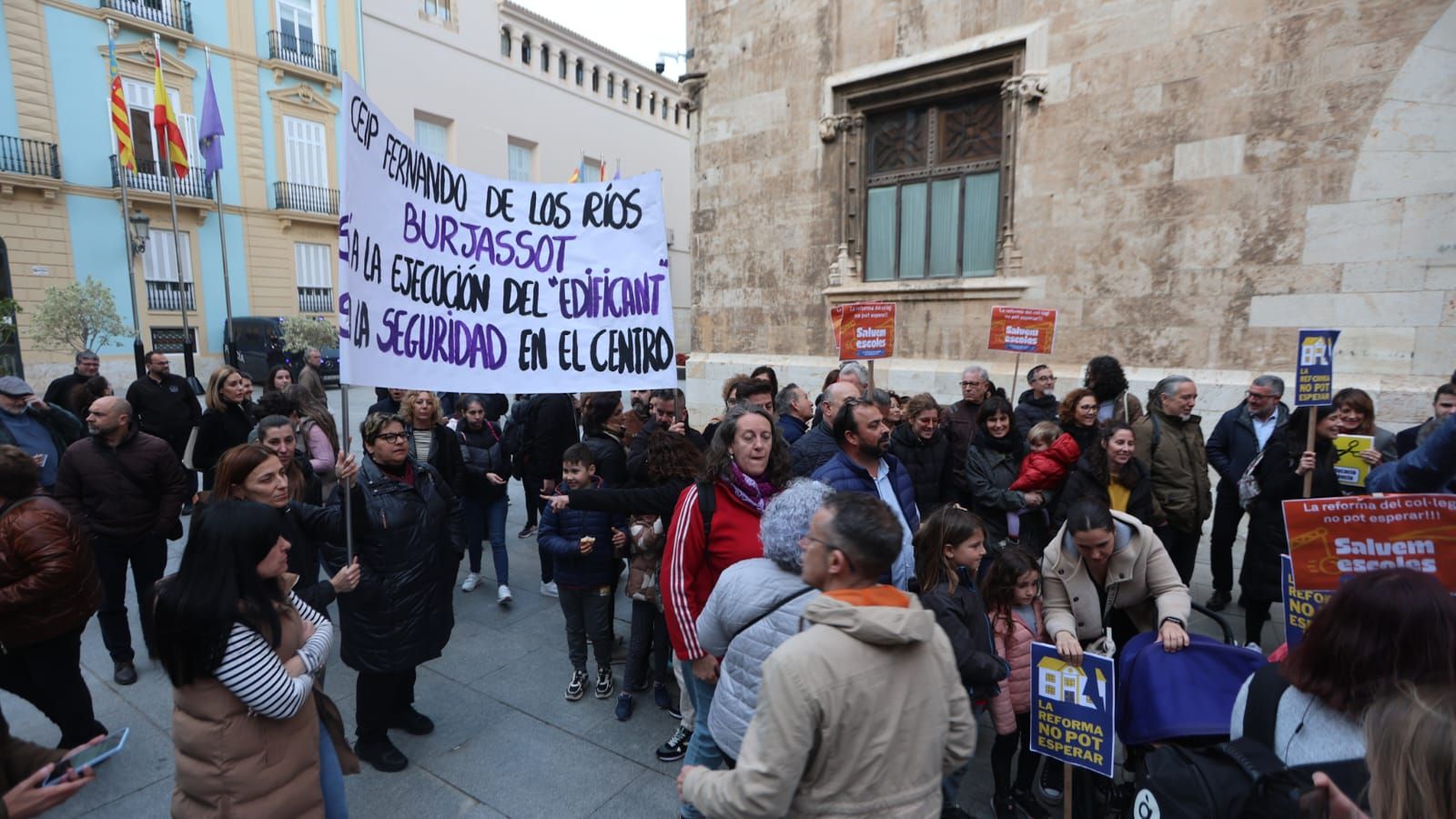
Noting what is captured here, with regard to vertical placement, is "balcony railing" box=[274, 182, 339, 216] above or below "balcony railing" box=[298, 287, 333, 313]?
above

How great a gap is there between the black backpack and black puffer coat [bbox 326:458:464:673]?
3029mm

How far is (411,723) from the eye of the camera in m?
3.70

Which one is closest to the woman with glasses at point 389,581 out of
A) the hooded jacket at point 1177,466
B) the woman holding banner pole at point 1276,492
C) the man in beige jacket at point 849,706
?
the man in beige jacket at point 849,706

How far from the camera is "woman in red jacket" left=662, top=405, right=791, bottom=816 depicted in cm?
278

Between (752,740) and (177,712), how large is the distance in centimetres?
175

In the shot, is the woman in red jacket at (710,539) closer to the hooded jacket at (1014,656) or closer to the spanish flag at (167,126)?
the hooded jacket at (1014,656)

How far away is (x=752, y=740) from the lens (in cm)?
165

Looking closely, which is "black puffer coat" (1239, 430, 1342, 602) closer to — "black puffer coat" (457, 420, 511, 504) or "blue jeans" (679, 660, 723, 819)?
"blue jeans" (679, 660, 723, 819)

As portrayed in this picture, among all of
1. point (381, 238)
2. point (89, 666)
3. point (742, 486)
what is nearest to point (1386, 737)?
point (742, 486)

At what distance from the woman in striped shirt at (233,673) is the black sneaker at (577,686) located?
189cm

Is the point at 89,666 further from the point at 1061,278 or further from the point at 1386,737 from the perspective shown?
the point at 1061,278

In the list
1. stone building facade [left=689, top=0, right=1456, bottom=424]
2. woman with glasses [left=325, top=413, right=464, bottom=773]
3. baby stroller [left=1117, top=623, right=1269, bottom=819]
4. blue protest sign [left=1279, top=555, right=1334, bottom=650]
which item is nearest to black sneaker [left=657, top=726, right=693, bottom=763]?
woman with glasses [left=325, top=413, right=464, bottom=773]

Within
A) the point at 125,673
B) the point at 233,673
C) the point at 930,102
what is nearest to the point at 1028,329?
the point at 930,102

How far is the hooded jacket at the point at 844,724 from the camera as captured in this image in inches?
62.7
